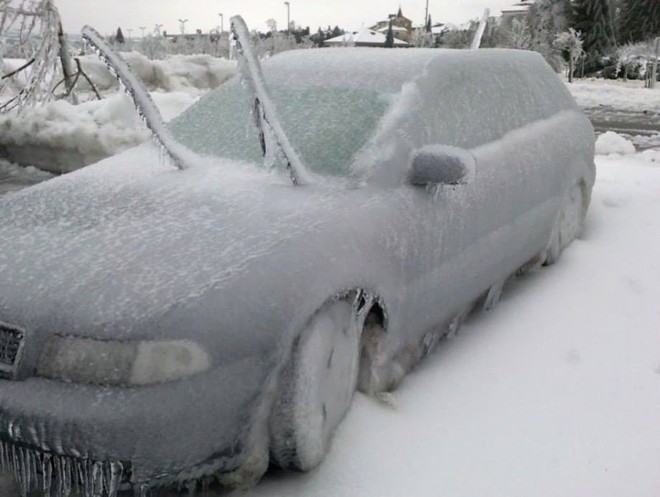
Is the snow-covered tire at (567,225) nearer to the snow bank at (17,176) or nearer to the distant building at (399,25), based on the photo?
the snow bank at (17,176)

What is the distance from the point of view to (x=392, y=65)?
375 centimetres

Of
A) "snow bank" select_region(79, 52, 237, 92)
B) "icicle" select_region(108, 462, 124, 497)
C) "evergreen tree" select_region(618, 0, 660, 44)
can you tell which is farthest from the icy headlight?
"evergreen tree" select_region(618, 0, 660, 44)

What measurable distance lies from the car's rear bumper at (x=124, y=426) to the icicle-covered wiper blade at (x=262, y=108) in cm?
111

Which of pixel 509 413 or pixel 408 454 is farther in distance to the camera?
pixel 509 413

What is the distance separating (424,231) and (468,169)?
0.32 metres

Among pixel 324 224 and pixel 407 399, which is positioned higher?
pixel 324 224

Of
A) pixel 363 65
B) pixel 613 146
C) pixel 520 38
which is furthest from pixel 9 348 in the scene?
pixel 520 38

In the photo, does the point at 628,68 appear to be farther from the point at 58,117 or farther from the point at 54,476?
the point at 54,476

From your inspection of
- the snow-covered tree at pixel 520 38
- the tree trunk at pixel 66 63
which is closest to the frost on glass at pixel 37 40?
the tree trunk at pixel 66 63

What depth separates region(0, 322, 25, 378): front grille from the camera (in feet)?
7.30

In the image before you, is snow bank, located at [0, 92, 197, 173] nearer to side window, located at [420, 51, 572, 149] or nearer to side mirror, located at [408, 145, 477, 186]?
side window, located at [420, 51, 572, 149]

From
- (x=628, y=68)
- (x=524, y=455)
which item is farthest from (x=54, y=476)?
(x=628, y=68)

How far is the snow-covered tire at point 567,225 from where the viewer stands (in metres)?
4.75

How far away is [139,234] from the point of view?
103 inches
